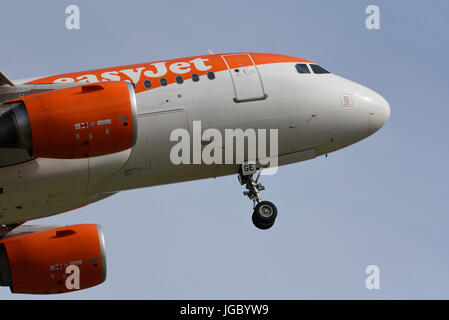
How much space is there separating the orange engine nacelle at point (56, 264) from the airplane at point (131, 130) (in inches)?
1.3

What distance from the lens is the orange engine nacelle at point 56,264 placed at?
88.2 ft

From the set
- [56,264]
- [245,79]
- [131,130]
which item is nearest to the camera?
[131,130]

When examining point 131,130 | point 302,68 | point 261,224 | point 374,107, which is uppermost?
point 302,68

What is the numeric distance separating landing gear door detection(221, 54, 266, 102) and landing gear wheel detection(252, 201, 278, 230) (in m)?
3.38

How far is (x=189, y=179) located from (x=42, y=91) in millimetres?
5707

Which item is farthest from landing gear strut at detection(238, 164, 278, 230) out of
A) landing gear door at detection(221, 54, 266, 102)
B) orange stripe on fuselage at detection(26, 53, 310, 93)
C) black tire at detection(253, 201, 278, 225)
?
orange stripe on fuselage at detection(26, 53, 310, 93)

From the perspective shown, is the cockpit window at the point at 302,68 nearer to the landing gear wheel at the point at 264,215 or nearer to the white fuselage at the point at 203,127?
the white fuselage at the point at 203,127

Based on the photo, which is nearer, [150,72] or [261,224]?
[150,72]

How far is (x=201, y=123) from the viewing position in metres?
25.6

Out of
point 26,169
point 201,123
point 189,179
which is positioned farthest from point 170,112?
point 26,169

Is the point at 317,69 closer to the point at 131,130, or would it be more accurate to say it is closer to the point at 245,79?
the point at 245,79

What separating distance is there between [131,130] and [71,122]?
157 centimetres

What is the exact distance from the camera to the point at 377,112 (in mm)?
28203

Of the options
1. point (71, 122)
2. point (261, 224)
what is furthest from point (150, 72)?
point (261, 224)
